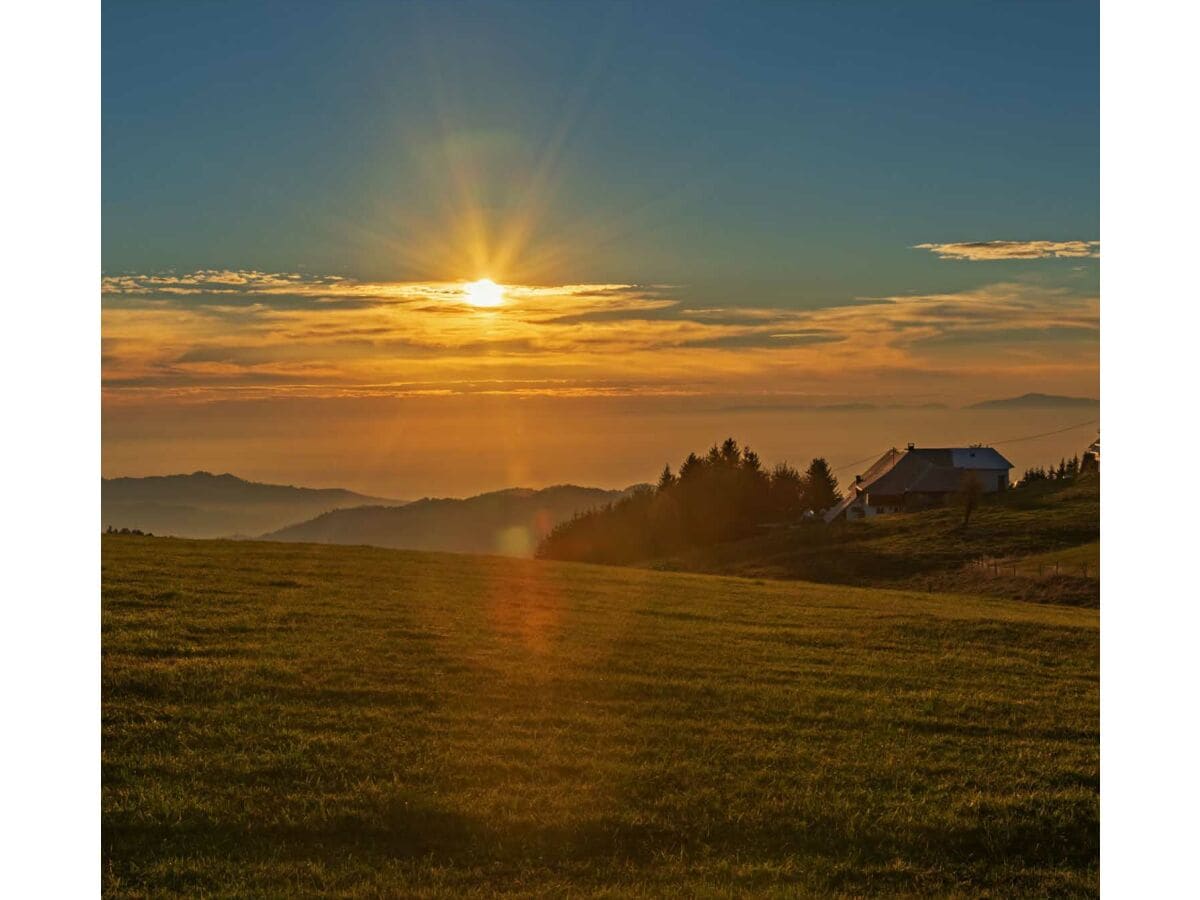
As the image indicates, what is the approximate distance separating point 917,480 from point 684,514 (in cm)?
1802

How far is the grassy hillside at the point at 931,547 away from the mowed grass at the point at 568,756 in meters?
23.5

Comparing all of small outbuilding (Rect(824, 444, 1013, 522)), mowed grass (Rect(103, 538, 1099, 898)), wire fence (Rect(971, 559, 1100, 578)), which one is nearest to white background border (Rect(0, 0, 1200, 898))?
mowed grass (Rect(103, 538, 1099, 898))

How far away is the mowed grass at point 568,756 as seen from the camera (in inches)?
351

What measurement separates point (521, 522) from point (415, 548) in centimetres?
606

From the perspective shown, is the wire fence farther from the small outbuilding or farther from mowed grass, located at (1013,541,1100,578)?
the small outbuilding

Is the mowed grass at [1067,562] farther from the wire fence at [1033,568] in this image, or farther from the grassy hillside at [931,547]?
the grassy hillside at [931,547]

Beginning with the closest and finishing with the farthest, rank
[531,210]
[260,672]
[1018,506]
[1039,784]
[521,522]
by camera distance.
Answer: [1039,784] < [260,672] < [531,210] < [521,522] < [1018,506]

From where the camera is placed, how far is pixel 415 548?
3052 centimetres

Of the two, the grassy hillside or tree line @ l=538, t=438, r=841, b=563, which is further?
tree line @ l=538, t=438, r=841, b=563

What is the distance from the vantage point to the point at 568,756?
10984mm

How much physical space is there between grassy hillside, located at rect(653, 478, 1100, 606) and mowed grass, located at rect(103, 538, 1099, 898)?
77.1 ft

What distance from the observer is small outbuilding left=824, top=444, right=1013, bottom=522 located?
64.6 metres
